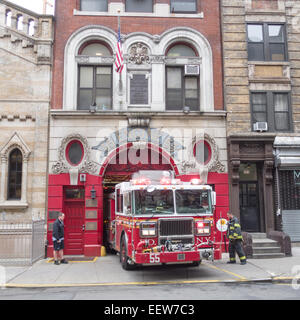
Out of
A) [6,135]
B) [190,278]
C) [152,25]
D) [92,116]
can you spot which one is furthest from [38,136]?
[190,278]

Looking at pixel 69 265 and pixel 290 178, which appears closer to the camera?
pixel 69 265

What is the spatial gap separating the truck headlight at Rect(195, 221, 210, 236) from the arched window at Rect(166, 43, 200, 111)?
7.35m

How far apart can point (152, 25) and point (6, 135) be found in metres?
8.53

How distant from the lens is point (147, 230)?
9938 mm

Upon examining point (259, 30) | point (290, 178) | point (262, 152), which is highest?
point (259, 30)

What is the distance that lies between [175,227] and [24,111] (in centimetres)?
924

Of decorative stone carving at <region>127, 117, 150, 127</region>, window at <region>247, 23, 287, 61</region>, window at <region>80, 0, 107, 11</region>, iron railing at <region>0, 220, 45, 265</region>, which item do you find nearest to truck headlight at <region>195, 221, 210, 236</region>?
iron railing at <region>0, 220, 45, 265</region>

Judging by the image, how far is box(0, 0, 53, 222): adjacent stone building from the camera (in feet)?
48.5

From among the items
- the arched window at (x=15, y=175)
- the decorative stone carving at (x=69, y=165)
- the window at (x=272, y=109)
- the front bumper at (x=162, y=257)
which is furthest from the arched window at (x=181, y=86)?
the front bumper at (x=162, y=257)

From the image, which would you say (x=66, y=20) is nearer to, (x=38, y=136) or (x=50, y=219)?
(x=38, y=136)

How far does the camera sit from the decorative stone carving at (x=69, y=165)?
14.9 m

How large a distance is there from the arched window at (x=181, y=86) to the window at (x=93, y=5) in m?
3.93

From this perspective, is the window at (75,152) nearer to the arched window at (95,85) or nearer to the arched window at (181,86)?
the arched window at (95,85)
